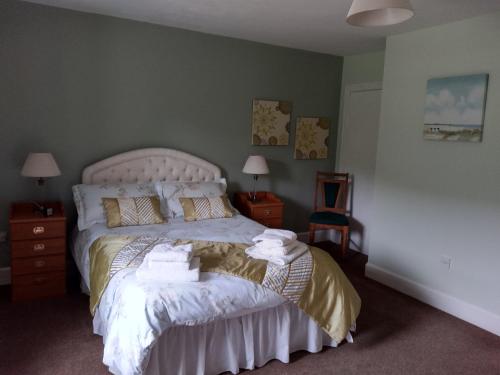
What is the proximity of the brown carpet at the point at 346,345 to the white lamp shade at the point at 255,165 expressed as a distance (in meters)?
1.76

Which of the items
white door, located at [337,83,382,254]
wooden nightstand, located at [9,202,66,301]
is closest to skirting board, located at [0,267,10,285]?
wooden nightstand, located at [9,202,66,301]

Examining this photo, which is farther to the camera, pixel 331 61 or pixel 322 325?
pixel 331 61

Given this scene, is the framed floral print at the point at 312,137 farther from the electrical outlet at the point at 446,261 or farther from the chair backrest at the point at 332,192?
the electrical outlet at the point at 446,261

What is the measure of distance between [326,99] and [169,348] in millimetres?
3830

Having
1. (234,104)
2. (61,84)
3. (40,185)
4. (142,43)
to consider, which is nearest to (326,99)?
(234,104)

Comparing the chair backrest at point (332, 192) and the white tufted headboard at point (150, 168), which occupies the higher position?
the white tufted headboard at point (150, 168)

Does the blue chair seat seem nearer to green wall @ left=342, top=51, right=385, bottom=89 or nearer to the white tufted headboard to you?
the white tufted headboard

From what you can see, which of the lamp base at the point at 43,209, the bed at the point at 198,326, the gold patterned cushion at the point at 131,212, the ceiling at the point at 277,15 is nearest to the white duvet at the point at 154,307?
the bed at the point at 198,326

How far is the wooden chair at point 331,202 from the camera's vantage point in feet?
15.3

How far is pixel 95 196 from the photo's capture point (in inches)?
139

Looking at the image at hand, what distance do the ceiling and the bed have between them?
1.89 meters

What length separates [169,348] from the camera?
7.31 feet

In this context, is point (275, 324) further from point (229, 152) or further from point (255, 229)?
point (229, 152)

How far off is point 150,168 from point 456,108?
286 centimetres
